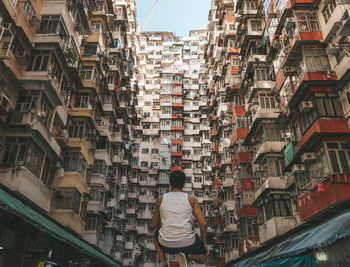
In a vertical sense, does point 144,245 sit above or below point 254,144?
below

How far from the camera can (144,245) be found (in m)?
53.2

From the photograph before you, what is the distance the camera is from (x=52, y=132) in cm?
2191

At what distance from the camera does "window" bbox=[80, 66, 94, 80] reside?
91.7 feet

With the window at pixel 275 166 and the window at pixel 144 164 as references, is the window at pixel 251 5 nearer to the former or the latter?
the window at pixel 275 166

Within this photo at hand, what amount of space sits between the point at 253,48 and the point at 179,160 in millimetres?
35245

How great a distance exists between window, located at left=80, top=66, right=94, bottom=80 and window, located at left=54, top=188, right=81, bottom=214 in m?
10.6

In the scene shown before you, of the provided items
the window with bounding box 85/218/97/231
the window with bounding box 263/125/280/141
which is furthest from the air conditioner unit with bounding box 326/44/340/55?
the window with bounding box 85/218/97/231

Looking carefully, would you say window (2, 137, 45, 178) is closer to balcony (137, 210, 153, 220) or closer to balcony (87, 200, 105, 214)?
balcony (87, 200, 105, 214)

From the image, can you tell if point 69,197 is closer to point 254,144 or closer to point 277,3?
point 254,144

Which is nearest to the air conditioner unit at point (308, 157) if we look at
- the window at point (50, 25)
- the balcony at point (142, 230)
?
the window at point (50, 25)

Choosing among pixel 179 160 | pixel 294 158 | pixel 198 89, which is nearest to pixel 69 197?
pixel 294 158

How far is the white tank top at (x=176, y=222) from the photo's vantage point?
14.7ft

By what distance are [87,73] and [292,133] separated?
18.4 m

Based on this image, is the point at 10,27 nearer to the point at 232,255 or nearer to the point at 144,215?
the point at 232,255
